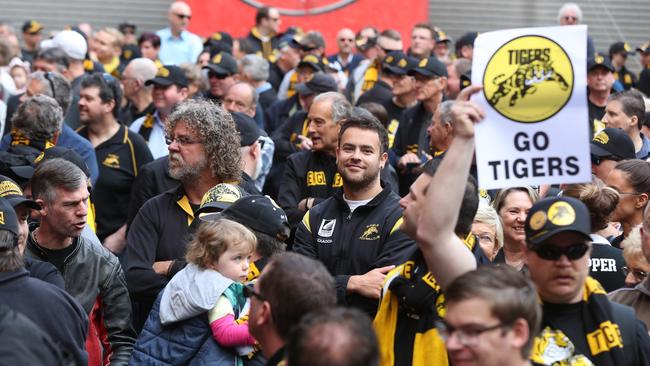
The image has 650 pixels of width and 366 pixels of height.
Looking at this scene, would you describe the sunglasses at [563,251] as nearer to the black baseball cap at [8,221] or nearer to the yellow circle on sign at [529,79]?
the yellow circle on sign at [529,79]

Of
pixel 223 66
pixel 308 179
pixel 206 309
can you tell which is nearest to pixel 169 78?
pixel 223 66

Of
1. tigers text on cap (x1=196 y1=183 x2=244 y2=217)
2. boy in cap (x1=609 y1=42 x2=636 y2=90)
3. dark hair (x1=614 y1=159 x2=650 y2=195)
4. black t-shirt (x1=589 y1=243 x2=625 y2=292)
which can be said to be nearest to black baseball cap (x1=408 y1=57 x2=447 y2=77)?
dark hair (x1=614 y1=159 x2=650 y2=195)

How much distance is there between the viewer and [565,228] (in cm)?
453

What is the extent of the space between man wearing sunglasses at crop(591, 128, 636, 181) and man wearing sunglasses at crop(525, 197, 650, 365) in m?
4.17

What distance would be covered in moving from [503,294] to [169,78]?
287 inches

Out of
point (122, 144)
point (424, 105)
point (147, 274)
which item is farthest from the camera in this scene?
point (424, 105)

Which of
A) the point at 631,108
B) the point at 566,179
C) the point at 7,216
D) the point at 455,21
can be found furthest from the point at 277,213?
the point at 455,21

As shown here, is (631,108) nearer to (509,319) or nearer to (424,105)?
(424,105)

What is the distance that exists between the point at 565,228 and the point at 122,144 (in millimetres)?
5782

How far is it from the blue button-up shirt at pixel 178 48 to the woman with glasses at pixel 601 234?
10.8 metres

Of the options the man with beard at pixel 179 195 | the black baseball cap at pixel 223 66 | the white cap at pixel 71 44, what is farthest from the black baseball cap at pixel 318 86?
the man with beard at pixel 179 195

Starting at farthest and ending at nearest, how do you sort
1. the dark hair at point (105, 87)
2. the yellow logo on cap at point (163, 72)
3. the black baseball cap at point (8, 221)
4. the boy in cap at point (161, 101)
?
the yellow logo on cap at point (163, 72)
the boy in cap at point (161, 101)
the dark hair at point (105, 87)
the black baseball cap at point (8, 221)

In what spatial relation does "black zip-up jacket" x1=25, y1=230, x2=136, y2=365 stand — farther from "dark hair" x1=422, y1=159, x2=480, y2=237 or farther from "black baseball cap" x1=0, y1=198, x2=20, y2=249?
"dark hair" x1=422, y1=159, x2=480, y2=237

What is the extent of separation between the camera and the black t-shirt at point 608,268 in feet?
21.2
